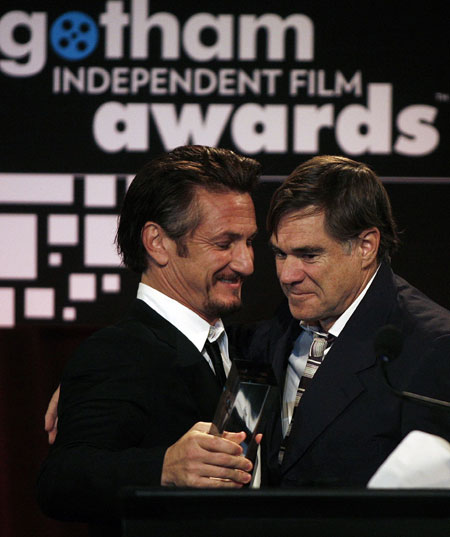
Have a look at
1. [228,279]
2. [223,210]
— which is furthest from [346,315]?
[223,210]

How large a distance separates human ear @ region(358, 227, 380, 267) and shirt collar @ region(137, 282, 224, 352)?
1.53 ft

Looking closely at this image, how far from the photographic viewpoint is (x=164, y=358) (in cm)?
198

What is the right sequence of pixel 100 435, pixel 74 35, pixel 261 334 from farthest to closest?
pixel 74 35
pixel 261 334
pixel 100 435

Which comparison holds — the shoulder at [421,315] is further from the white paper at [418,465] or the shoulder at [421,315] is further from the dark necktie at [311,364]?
the white paper at [418,465]

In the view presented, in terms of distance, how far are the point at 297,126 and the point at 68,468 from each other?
72.8 inches

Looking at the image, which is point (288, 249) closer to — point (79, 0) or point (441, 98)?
point (441, 98)

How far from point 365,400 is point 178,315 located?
523 mm

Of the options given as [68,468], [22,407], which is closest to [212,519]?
[68,468]

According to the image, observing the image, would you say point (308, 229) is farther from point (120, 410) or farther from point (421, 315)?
point (120, 410)

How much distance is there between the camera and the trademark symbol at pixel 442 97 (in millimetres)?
3197

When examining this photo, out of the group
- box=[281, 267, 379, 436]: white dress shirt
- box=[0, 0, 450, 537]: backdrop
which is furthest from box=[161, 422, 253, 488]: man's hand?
box=[0, 0, 450, 537]: backdrop

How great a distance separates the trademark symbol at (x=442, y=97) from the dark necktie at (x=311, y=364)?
54.6 inches

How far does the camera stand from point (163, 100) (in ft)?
10.5

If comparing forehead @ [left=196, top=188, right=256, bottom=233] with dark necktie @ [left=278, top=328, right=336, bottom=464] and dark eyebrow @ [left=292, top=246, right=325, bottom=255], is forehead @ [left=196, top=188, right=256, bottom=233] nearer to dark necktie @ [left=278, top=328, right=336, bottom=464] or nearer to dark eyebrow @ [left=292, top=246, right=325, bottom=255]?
dark eyebrow @ [left=292, top=246, right=325, bottom=255]
